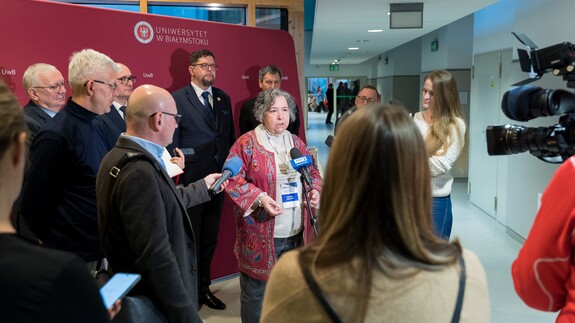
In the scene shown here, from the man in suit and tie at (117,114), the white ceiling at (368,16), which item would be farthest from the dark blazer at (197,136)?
the white ceiling at (368,16)

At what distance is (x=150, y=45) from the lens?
12.4ft

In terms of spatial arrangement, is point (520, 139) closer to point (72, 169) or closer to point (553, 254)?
point (553, 254)

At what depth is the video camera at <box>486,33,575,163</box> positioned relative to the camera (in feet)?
5.58

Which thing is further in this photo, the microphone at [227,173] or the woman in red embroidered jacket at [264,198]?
the woman in red embroidered jacket at [264,198]

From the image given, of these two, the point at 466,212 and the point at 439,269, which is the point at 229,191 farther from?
the point at 466,212

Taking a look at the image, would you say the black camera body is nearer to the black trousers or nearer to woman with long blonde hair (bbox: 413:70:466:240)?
woman with long blonde hair (bbox: 413:70:466:240)

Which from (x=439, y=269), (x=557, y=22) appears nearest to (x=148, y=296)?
(x=439, y=269)

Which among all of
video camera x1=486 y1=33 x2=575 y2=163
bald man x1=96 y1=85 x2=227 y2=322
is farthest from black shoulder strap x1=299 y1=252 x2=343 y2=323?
video camera x1=486 y1=33 x2=575 y2=163

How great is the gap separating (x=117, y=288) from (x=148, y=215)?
0.39m

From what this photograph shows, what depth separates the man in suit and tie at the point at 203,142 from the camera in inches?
145

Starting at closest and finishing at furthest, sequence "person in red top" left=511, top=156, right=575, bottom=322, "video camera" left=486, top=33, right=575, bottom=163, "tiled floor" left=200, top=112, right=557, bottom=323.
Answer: "person in red top" left=511, top=156, right=575, bottom=322
"video camera" left=486, top=33, right=575, bottom=163
"tiled floor" left=200, top=112, right=557, bottom=323

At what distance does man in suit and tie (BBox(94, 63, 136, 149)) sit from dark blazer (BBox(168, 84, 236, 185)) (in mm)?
395

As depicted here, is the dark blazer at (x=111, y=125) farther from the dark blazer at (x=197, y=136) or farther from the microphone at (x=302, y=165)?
the microphone at (x=302, y=165)

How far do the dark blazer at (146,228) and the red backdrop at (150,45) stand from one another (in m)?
1.74
